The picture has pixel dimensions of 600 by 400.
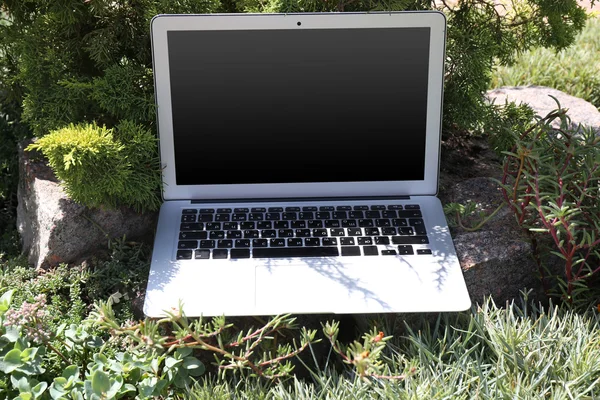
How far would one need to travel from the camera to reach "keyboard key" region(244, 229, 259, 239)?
1.83 meters

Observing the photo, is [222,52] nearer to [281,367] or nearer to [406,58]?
[406,58]

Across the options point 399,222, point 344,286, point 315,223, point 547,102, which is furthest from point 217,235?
point 547,102

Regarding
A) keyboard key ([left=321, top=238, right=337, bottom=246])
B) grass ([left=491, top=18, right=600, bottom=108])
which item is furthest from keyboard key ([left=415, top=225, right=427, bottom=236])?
grass ([left=491, top=18, right=600, bottom=108])

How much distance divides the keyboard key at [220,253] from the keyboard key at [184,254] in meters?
0.06

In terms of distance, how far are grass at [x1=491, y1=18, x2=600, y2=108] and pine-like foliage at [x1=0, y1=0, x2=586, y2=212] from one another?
1.33 m

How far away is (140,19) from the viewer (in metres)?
2.04

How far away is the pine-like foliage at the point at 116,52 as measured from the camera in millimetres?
1933

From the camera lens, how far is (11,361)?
154 cm

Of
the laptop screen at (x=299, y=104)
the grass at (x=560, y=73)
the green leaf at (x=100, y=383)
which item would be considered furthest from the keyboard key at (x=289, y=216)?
the grass at (x=560, y=73)

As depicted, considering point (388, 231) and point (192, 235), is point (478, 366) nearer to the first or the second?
point (388, 231)

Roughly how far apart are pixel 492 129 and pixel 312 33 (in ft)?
2.30

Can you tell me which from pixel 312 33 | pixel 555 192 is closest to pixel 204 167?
pixel 312 33

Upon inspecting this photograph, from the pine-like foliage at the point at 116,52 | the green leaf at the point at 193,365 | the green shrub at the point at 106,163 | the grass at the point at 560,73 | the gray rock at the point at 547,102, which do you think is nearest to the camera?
the green leaf at the point at 193,365

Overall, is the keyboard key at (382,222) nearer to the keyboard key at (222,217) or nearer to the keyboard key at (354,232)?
the keyboard key at (354,232)
